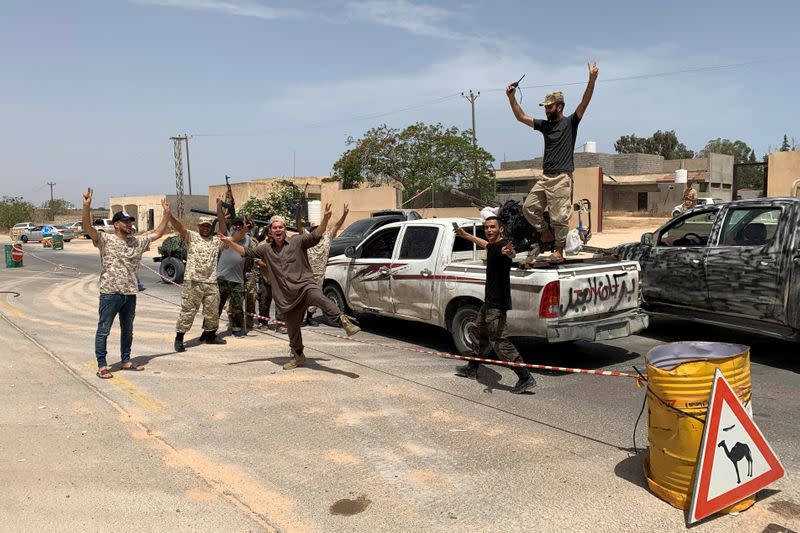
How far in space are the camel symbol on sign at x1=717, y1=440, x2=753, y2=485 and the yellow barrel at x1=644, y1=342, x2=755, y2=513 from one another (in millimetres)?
159

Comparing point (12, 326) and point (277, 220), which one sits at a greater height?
point (277, 220)

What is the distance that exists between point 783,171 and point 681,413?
23.2 meters

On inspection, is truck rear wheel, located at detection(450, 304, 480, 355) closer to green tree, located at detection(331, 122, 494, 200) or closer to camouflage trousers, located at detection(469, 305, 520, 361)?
camouflage trousers, located at detection(469, 305, 520, 361)

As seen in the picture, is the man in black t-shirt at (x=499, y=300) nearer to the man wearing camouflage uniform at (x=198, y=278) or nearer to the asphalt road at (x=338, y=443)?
the asphalt road at (x=338, y=443)

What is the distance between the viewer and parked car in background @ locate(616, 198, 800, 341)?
7410 mm

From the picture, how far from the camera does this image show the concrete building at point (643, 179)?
45094mm

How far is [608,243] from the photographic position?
26.0 m

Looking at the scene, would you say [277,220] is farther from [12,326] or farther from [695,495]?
[12,326]

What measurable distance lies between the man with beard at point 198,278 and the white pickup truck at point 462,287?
2080 millimetres

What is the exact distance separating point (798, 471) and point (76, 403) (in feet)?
19.9

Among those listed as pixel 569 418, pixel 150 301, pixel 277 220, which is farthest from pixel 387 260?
pixel 150 301

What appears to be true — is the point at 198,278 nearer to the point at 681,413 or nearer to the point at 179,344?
the point at 179,344

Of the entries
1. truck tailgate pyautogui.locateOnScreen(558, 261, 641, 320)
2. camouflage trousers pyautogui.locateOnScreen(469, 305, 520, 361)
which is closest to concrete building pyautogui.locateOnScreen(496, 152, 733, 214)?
truck tailgate pyautogui.locateOnScreen(558, 261, 641, 320)

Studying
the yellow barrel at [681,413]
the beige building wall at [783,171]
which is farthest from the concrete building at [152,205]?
the yellow barrel at [681,413]
